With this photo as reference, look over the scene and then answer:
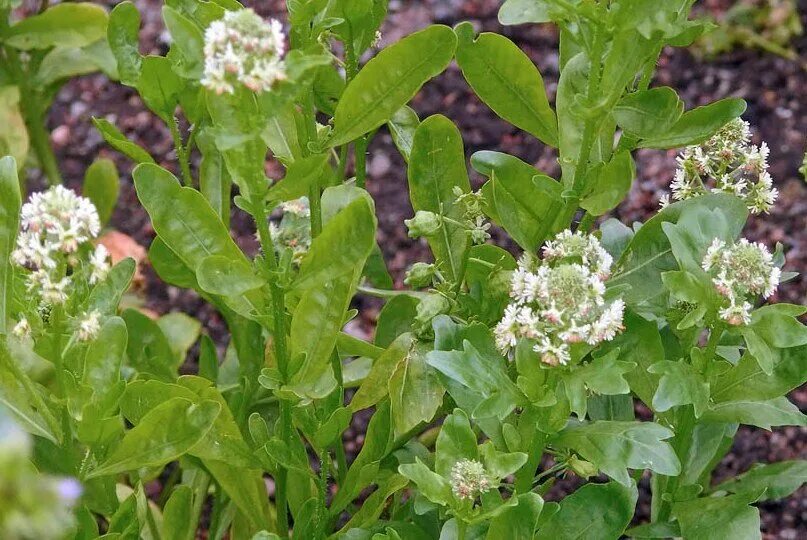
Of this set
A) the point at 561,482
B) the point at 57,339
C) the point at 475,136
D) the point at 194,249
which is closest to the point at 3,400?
the point at 57,339

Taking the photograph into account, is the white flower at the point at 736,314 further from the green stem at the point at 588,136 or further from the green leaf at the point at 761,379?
the green stem at the point at 588,136

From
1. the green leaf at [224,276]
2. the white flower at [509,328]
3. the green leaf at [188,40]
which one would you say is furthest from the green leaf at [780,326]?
the green leaf at [188,40]

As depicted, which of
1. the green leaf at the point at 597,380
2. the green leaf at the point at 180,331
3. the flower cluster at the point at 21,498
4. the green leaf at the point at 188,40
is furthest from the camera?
the green leaf at the point at 180,331

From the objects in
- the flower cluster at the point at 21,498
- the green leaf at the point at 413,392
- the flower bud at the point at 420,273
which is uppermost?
the flower cluster at the point at 21,498

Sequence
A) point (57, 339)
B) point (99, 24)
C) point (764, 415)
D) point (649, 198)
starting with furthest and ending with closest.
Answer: point (649, 198)
point (99, 24)
point (764, 415)
point (57, 339)

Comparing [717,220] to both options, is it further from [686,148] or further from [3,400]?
[3,400]
